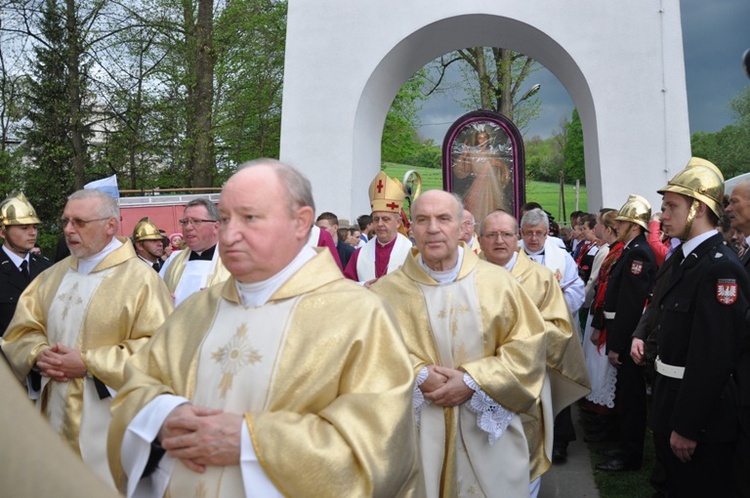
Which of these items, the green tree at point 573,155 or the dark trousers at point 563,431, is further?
the green tree at point 573,155

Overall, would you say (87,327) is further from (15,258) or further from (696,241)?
(696,241)


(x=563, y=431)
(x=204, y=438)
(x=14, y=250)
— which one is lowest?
(x=563, y=431)

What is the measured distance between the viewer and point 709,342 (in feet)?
12.2

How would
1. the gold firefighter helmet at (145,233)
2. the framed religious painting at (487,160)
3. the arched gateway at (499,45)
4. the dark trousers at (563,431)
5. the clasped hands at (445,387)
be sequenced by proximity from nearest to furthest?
the clasped hands at (445,387)
the dark trousers at (563,431)
the gold firefighter helmet at (145,233)
the arched gateway at (499,45)
the framed religious painting at (487,160)

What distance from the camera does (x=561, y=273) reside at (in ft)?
22.5

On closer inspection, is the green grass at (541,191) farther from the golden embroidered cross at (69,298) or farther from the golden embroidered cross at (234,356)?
the golden embroidered cross at (234,356)

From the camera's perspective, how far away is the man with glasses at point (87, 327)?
13.2ft

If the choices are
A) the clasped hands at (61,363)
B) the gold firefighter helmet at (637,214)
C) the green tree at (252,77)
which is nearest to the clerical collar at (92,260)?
the clasped hands at (61,363)

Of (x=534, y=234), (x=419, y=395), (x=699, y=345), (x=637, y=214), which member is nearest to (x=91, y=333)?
(x=419, y=395)

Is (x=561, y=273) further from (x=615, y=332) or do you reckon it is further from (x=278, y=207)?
(x=278, y=207)

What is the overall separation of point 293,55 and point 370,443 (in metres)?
10.8

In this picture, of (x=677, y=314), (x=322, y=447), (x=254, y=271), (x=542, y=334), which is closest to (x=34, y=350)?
(x=254, y=271)

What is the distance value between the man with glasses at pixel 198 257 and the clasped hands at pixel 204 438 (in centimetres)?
308

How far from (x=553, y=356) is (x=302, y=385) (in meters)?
2.63
